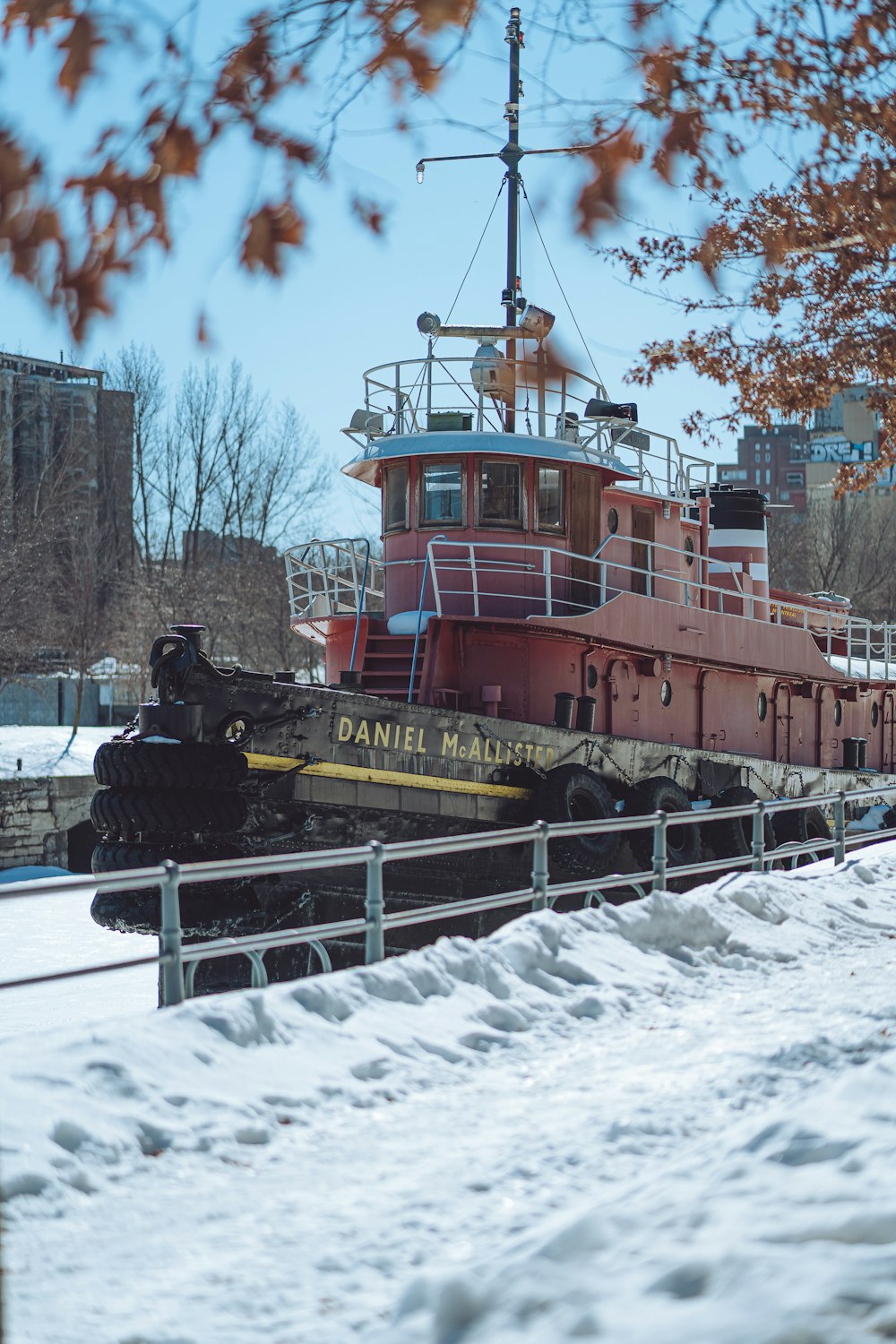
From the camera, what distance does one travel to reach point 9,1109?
206 inches

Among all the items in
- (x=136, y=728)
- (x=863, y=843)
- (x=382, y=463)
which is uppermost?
(x=382, y=463)

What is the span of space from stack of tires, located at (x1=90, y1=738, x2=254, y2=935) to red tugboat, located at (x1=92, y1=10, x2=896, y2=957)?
0.9 inches

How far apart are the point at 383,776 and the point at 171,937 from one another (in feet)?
20.3

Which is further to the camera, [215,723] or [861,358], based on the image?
[861,358]

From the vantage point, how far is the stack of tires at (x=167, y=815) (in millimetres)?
11836

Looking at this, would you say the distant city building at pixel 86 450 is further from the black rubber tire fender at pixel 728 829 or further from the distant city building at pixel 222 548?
the black rubber tire fender at pixel 728 829

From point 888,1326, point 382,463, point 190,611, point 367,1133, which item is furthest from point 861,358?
point 190,611

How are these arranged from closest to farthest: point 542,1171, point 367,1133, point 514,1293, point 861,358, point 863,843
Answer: point 514,1293 → point 542,1171 → point 367,1133 → point 861,358 → point 863,843

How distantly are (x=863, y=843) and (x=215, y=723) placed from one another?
1155 centimetres

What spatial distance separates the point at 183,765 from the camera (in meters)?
11.8

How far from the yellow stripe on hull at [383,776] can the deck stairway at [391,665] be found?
66.3 inches

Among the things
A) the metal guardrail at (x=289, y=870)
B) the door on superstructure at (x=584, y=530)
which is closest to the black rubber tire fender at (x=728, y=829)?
the door on superstructure at (x=584, y=530)

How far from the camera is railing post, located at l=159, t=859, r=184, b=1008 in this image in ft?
20.5

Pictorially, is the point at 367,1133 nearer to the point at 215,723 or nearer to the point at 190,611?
the point at 215,723
